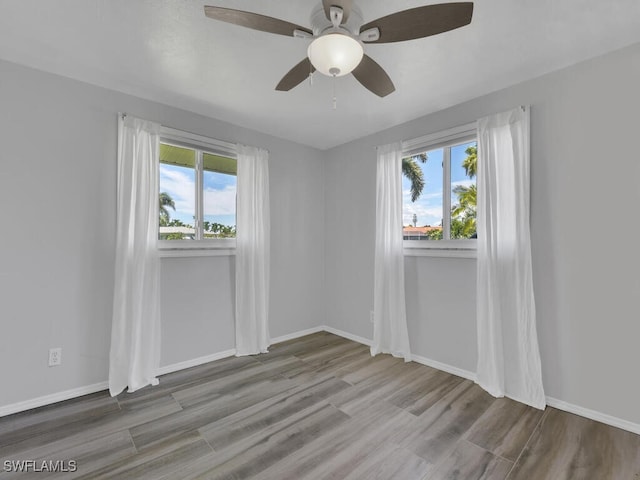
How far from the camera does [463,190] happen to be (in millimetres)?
2871

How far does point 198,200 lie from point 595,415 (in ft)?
12.5

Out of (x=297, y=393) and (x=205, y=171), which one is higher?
(x=205, y=171)

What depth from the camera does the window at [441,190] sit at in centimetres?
281

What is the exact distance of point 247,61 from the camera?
2.17m

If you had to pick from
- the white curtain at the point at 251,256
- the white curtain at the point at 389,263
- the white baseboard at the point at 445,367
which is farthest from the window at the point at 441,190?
the white curtain at the point at 251,256

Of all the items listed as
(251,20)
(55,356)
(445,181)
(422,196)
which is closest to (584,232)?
(445,181)

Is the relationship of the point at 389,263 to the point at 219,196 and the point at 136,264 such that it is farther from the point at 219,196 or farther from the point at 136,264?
the point at 136,264

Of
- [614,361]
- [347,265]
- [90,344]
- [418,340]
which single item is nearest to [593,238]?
[614,361]

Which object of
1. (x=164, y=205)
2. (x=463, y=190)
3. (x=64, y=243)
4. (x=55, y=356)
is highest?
(x=463, y=190)

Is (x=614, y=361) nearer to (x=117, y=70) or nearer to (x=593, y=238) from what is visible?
(x=593, y=238)

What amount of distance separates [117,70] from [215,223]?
155cm

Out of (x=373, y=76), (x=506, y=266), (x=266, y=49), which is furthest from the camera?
(x=506, y=266)

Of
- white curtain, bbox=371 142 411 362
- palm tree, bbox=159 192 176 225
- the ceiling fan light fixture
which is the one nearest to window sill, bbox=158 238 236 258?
palm tree, bbox=159 192 176 225

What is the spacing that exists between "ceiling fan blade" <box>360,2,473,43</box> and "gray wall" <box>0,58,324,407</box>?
227 cm
